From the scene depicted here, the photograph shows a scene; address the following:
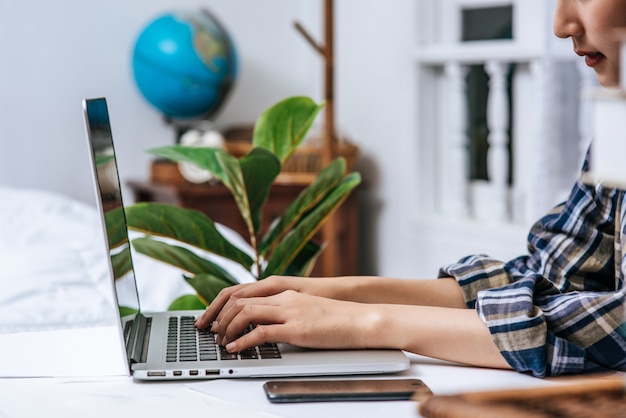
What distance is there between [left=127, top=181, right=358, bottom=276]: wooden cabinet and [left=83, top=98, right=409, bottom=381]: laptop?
1.65 metres

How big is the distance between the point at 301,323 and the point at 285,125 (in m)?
0.50

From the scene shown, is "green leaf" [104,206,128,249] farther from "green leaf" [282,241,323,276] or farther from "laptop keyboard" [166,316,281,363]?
"green leaf" [282,241,323,276]

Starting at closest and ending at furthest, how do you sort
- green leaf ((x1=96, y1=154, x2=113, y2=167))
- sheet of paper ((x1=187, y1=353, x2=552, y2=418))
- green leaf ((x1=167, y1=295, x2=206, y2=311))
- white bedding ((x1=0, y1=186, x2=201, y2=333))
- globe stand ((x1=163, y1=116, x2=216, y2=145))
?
sheet of paper ((x1=187, y1=353, x2=552, y2=418)) < green leaf ((x1=96, y1=154, x2=113, y2=167)) < green leaf ((x1=167, y1=295, x2=206, y2=311)) < white bedding ((x1=0, y1=186, x2=201, y2=333)) < globe stand ((x1=163, y1=116, x2=216, y2=145))

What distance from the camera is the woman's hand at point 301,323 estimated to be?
0.88m

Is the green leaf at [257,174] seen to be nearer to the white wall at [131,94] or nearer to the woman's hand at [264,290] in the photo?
the woman's hand at [264,290]

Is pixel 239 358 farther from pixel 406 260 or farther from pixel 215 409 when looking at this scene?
pixel 406 260

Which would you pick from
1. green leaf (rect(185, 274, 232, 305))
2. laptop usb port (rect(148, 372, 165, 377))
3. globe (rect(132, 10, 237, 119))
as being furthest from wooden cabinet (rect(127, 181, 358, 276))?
laptop usb port (rect(148, 372, 165, 377))

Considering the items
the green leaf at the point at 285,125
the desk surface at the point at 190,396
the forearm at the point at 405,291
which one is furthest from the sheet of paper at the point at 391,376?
the green leaf at the point at 285,125

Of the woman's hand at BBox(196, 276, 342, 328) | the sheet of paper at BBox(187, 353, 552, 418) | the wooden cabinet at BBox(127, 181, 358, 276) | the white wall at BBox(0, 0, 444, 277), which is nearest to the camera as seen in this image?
the sheet of paper at BBox(187, 353, 552, 418)

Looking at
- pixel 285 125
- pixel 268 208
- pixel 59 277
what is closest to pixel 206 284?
pixel 285 125

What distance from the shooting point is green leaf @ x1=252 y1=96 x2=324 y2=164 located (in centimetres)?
132

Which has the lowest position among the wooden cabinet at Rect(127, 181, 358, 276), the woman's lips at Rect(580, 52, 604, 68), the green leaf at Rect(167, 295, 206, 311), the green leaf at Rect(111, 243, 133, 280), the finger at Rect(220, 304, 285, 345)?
the wooden cabinet at Rect(127, 181, 358, 276)

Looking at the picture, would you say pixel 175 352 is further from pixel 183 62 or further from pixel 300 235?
pixel 183 62

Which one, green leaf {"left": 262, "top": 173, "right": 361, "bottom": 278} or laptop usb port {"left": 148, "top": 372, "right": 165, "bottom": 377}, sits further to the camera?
green leaf {"left": 262, "top": 173, "right": 361, "bottom": 278}
